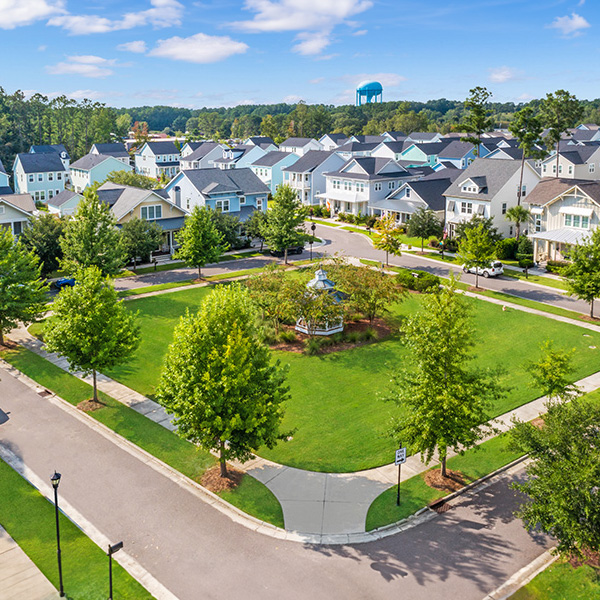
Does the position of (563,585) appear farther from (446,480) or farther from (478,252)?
(478,252)

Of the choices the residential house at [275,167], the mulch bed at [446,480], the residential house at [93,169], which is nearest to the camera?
the mulch bed at [446,480]

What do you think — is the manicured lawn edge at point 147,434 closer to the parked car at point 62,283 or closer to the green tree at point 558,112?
the parked car at point 62,283

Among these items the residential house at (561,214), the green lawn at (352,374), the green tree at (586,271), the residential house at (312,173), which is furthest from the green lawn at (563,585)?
the residential house at (312,173)

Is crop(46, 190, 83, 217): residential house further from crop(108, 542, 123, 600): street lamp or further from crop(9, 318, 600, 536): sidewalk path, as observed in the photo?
crop(108, 542, 123, 600): street lamp

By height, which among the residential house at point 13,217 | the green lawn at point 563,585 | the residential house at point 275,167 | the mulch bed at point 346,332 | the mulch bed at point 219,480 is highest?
the residential house at point 275,167

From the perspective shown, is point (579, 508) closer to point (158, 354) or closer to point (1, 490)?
point (1, 490)

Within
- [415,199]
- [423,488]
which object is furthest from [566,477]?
[415,199]

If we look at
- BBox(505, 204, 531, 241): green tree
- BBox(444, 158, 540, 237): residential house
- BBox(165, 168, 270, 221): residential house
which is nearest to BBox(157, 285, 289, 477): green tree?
BBox(505, 204, 531, 241): green tree
